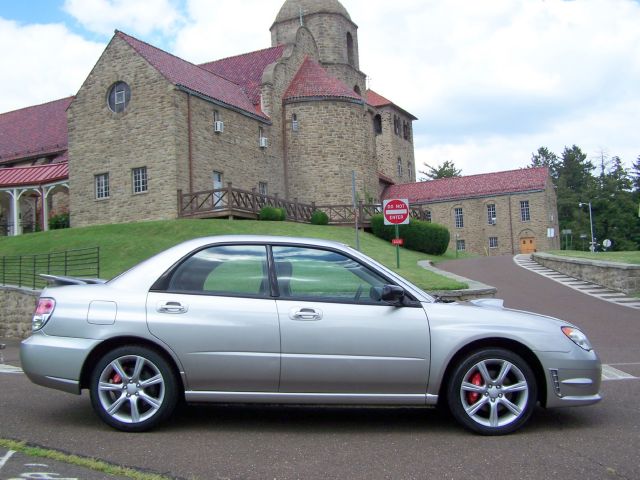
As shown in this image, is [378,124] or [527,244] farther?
[378,124]

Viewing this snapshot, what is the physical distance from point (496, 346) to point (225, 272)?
2358mm

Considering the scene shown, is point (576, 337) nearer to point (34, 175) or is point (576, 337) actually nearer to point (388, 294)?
point (388, 294)

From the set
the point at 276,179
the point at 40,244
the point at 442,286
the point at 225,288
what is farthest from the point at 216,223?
the point at 225,288

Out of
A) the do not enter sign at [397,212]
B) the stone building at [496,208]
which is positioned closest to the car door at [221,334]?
the do not enter sign at [397,212]

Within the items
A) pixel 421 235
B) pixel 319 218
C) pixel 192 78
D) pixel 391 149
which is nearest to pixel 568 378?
pixel 421 235

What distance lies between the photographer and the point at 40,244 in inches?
1109

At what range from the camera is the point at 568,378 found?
18.2 ft

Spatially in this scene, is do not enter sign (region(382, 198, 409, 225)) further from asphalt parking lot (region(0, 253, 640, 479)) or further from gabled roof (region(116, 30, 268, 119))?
gabled roof (region(116, 30, 268, 119))

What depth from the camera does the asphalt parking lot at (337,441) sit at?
4.54 m

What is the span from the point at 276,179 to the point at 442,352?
36.1 metres

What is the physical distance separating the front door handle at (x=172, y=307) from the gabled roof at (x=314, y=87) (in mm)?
37056

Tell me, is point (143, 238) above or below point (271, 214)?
below

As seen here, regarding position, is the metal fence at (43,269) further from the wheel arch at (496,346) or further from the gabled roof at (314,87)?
the gabled roof at (314,87)

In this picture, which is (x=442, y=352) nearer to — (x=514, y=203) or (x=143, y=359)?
(x=143, y=359)
